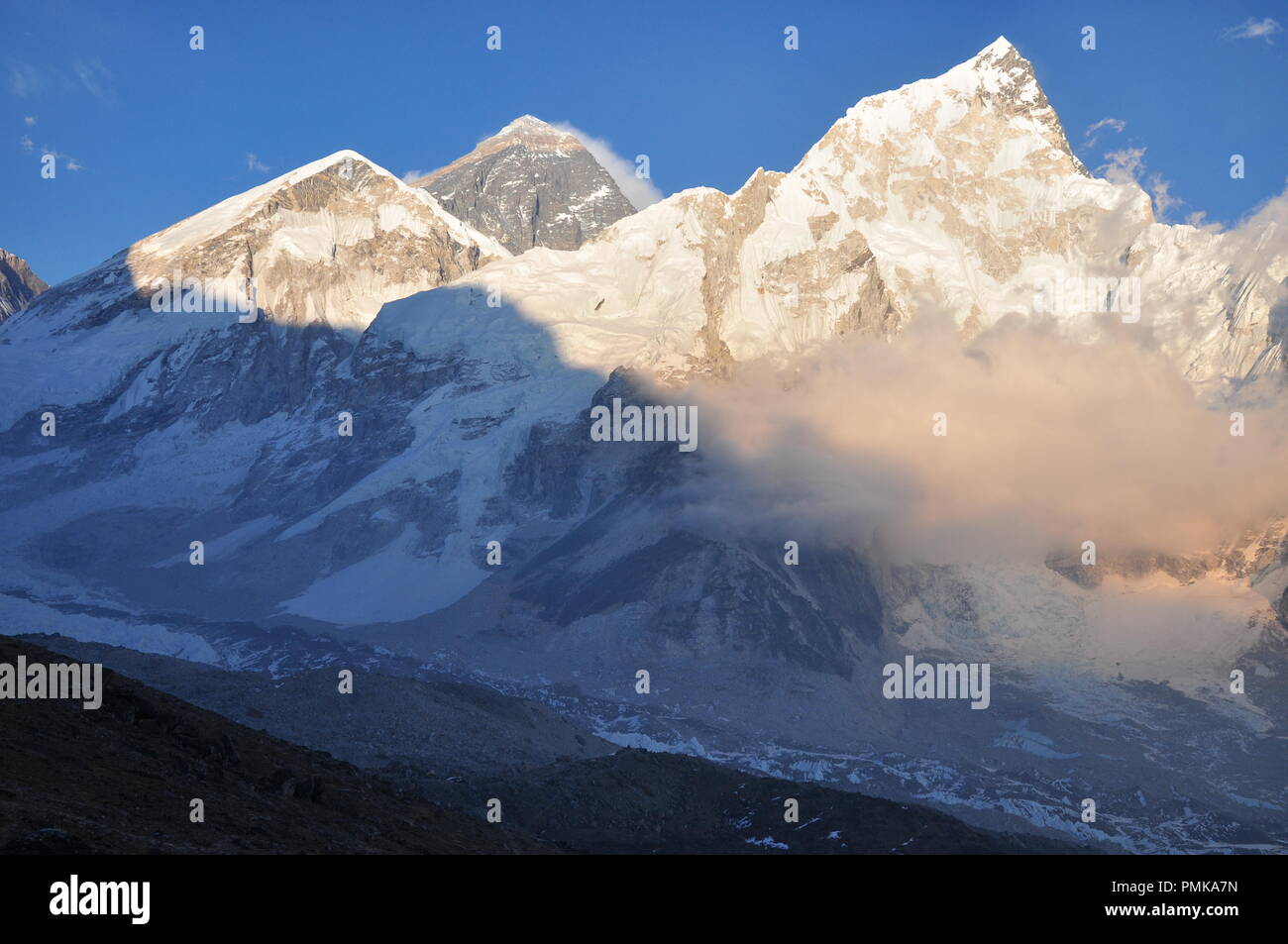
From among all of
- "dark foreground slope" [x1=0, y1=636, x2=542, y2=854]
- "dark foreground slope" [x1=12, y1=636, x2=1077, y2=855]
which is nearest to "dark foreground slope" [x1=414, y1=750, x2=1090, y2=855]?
"dark foreground slope" [x1=12, y1=636, x2=1077, y2=855]

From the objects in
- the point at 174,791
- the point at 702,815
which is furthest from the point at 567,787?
the point at 174,791

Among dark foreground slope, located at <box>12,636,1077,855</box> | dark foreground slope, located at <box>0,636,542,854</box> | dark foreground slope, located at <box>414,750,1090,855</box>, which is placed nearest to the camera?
dark foreground slope, located at <box>0,636,542,854</box>

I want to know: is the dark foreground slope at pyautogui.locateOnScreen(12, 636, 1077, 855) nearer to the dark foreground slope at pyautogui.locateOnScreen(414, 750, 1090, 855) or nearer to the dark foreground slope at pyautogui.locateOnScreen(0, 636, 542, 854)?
the dark foreground slope at pyautogui.locateOnScreen(414, 750, 1090, 855)

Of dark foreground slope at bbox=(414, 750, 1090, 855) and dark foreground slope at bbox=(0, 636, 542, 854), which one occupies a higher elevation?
dark foreground slope at bbox=(0, 636, 542, 854)

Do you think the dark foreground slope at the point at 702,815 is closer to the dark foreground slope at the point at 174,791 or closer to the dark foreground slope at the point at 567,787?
the dark foreground slope at the point at 567,787

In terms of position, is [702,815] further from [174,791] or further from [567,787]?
[174,791]

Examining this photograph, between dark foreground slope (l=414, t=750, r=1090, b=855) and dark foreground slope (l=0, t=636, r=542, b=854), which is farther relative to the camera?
dark foreground slope (l=414, t=750, r=1090, b=855)

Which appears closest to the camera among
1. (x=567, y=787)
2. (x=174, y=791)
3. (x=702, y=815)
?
(x=174, y=791)
